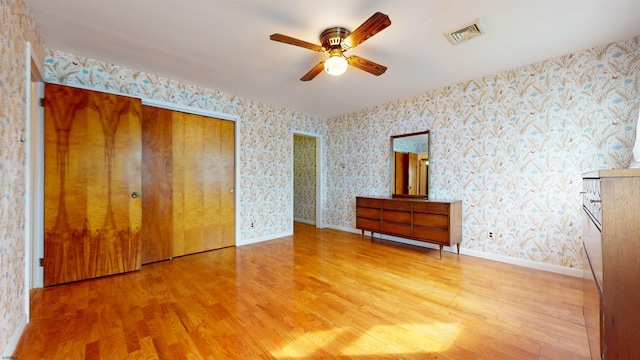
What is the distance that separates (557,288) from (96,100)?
495cm

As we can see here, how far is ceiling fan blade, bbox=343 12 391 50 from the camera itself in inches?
64.9

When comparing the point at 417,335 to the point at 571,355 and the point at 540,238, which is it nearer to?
the point at 571,355

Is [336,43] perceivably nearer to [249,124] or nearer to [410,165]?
[249,124]

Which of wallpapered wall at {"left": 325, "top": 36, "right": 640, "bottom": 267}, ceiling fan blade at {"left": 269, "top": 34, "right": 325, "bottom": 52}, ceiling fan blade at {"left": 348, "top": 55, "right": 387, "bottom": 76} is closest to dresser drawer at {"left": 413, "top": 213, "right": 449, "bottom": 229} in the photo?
wallpapered wall at {"left": 325, "top": 36, "right": 640, "bottom": 267}

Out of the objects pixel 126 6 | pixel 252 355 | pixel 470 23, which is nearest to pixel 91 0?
pixel 126 6

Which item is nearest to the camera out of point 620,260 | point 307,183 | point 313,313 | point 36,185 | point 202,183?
point 620,260

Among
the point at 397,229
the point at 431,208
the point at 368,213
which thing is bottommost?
the point at 397,229

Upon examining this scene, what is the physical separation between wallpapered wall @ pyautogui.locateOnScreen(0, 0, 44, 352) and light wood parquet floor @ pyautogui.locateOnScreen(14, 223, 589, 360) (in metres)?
0.30

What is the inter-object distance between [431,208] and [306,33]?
8.49ft

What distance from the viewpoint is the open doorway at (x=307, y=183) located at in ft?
18.0

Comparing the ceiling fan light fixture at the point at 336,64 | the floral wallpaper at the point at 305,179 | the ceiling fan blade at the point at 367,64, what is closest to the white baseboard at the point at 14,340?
the ceiling fan light fixture at the point at 336,64

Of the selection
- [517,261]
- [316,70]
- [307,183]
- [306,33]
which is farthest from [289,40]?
[307,183]

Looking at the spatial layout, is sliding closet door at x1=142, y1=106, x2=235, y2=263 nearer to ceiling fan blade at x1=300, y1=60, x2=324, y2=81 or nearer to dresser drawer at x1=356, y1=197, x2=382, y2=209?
ceiling fan blade at x1=300, y1=60, x2=324, y2=81

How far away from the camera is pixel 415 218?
11.4 ft
